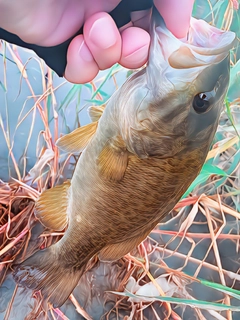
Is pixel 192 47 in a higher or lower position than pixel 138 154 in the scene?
higher

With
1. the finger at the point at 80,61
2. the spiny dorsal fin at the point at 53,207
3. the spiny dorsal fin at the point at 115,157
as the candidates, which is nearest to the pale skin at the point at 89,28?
the finger at the point at 80,61

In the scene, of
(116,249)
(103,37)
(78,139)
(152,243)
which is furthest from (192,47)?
(152,243)

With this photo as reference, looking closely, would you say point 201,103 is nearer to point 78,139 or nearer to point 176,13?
point 176,13

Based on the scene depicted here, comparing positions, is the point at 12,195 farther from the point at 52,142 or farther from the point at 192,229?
the point at 192,229

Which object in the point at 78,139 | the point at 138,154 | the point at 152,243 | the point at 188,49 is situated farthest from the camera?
the point at 152,243

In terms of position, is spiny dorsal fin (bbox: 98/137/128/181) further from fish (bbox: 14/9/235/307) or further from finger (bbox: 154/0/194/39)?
finger (bbox: 154/0/194/39)

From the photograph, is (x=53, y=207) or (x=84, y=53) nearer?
(x=84, y=53)

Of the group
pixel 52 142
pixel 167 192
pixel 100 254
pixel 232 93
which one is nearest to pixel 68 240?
pixel 100 254
